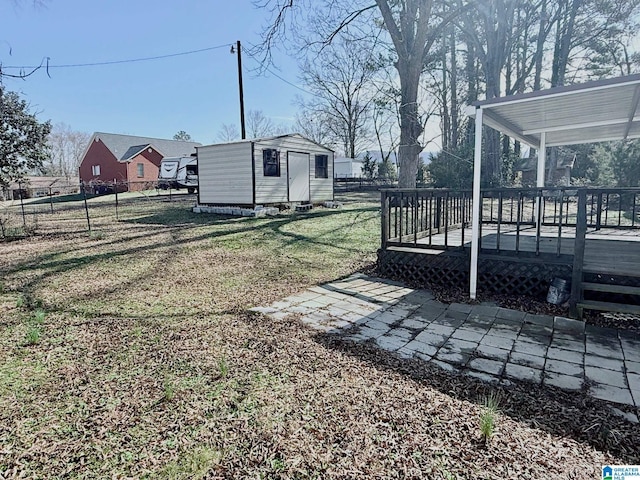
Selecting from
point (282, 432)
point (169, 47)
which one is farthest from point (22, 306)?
point (169, 47)

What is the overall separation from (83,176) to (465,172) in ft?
97.2

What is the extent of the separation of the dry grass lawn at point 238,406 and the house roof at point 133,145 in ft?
86.7

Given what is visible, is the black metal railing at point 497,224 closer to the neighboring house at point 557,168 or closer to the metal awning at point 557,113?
the metal awning at point 557,113

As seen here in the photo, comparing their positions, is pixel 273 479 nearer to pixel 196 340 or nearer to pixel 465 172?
pixel 196 340

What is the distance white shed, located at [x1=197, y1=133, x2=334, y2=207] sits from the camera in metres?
12.3

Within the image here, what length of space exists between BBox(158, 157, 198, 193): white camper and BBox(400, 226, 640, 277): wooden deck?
1957 cm

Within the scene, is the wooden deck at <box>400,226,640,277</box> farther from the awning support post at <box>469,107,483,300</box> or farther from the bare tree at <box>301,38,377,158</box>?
the bare tree at <box>301,38,377,158</box>

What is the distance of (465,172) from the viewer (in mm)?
18891

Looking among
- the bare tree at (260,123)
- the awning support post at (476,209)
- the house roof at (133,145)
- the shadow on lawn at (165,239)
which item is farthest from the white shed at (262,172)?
the bare tree at (260,123)

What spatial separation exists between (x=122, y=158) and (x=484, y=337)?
3112 centimetres

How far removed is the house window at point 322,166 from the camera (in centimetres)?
1469

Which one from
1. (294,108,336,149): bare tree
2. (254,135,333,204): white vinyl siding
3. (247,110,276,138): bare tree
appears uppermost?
(247,110,276,138): bare tree

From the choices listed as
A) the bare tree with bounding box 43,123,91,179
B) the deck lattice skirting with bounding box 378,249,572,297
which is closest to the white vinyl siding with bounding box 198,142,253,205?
the deck lattice skirting with bounding box 378,249,572,297

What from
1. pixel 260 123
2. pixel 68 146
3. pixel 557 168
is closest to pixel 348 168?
pixel 260 123
